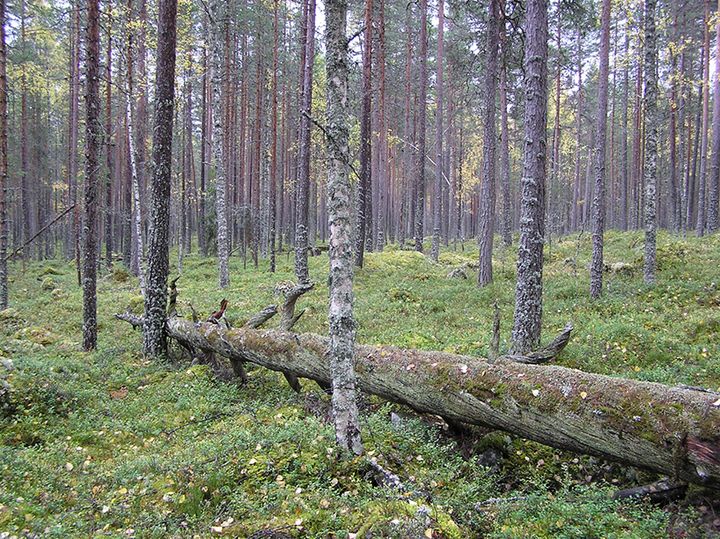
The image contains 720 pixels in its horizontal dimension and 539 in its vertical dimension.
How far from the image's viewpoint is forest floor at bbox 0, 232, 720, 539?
396 centimetres

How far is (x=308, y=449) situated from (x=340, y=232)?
8.34 ft

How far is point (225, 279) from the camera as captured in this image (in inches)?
749

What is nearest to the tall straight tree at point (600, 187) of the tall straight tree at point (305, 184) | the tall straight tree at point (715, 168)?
the tall straight tree at point (305, 184)

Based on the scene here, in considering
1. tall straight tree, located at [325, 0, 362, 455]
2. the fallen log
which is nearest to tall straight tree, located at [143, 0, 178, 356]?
the fallen log

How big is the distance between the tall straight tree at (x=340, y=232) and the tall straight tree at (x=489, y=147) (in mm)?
10900

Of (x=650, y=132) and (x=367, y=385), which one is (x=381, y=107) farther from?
(x=367, y=385)

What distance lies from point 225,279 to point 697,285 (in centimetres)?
1609

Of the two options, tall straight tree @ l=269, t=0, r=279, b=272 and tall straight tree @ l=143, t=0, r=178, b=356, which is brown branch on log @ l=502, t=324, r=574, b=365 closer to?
tall straight tree @ l=143, t=0, r=178, b=356

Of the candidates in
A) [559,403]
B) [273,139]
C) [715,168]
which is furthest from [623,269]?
[273,139]

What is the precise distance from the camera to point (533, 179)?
855 cm

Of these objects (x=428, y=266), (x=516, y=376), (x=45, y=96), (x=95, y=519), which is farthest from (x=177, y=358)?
(x=45, y=96)

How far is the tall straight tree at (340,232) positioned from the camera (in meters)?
4.60

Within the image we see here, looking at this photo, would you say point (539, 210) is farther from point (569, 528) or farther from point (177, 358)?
point (177, 358)

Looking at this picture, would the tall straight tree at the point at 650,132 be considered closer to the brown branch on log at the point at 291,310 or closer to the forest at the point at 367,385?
the forest at the point at 367,385
